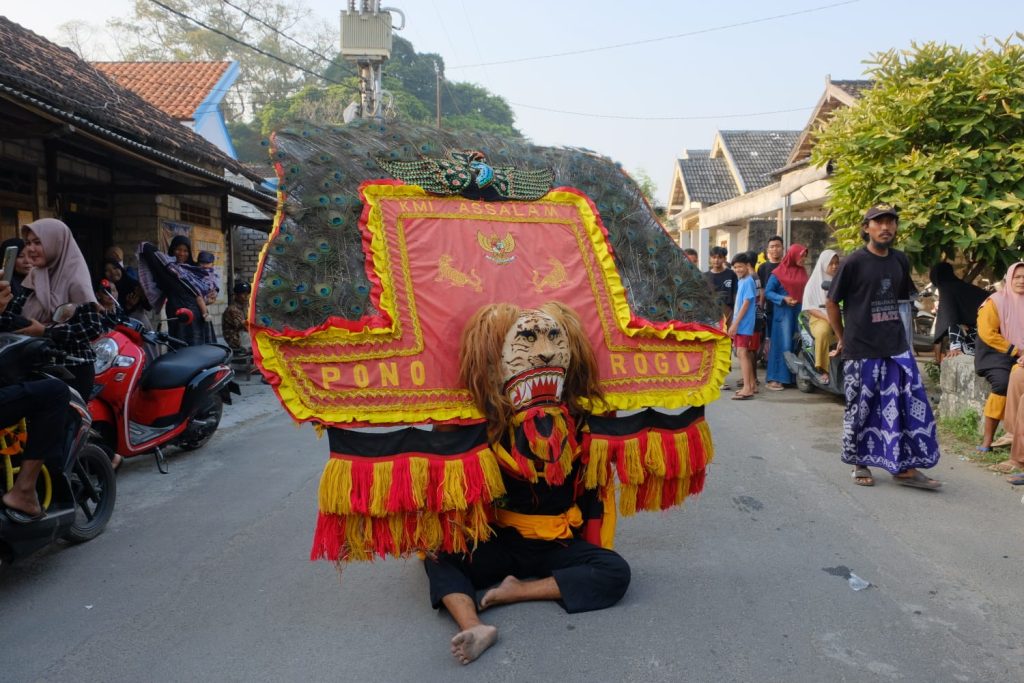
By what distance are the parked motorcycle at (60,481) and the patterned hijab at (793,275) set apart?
7.35 meters

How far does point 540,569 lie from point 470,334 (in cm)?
109

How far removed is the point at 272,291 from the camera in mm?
2756

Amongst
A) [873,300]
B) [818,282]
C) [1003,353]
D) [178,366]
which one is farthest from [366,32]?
[1003,353]

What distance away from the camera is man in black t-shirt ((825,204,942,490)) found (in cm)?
488

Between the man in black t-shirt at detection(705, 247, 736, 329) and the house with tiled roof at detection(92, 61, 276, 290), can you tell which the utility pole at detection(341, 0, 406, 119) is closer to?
the house with tiled roof at detection(92, 61, 276, 290)

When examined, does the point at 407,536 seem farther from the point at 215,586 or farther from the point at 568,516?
the point at 215,586

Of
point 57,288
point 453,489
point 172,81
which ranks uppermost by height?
point 172,81

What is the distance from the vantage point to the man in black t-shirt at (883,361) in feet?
16.0

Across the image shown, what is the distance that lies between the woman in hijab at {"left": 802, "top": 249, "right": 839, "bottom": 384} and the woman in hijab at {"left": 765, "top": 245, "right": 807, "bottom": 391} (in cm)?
54

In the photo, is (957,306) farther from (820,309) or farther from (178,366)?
(178,366)

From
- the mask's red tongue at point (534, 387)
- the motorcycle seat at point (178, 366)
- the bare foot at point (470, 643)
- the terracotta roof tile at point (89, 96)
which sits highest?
the terracotta roof tile at point (89, 96)

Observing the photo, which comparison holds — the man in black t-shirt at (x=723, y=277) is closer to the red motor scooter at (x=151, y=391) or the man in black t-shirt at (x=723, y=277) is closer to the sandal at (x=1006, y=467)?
the sandal at (x=1006, y=467)

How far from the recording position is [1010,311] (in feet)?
18.2

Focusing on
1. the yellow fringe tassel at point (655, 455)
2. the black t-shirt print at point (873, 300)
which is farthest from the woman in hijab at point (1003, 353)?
the yellow fringe tassel at point (655, 455)
